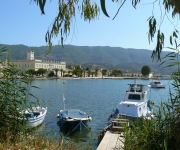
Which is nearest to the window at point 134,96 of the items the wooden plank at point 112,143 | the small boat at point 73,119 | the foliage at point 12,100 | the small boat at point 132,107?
the small boat at point 132,107

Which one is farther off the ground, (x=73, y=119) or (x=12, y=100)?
(x=12, y=100)

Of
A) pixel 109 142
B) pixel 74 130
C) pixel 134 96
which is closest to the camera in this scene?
pixel 109 142

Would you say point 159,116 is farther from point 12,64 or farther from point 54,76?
point 54,76

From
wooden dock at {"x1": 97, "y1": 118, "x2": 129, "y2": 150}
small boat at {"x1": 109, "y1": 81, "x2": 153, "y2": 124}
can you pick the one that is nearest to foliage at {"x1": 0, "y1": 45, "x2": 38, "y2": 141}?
wooden dock at {"x1": 97, "y1": 118, "x2": 129, "y2": 150}

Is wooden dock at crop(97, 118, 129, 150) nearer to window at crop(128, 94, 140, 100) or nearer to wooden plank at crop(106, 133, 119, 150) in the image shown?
wooden plank at crop(106, 133, 119, 150)

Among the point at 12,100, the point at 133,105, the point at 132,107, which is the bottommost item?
the point at 132,107

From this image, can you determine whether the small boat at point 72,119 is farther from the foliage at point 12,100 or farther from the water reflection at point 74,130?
the foliage at point 12,100

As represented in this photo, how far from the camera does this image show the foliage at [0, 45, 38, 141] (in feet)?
14.0

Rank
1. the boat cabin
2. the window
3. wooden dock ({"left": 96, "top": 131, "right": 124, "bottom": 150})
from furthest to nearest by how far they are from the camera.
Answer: the window, the boat cabin, wooden dock ({"left": 96, "top": 131, "right": 124, "bottom": 150})

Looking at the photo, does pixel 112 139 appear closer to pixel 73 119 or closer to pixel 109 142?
pixel 109 142

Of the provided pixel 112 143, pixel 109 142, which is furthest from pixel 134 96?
pixel 112 143

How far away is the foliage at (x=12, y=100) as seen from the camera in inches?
167

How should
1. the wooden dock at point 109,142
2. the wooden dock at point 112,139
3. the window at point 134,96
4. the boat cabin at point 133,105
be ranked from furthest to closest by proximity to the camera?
the window at point 134,96 < the boat cabin at point 133,105 < the wooden dock at point 109,142 < the wooden dock at point 112,139

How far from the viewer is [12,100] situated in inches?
179
